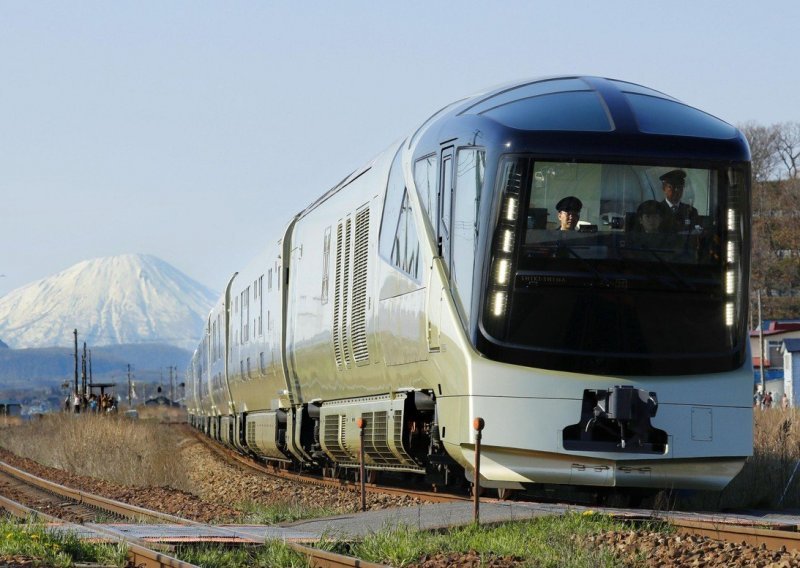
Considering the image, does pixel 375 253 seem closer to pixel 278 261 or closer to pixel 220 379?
pixel 278 261

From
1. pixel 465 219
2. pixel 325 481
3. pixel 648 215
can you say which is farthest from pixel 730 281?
pixel 325 481

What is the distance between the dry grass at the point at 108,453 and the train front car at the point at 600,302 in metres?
11.5

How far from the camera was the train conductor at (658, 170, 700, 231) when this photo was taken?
11781mm

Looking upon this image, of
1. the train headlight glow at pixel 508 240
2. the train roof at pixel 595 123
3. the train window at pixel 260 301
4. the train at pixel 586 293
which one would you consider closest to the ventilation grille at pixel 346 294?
the train at pixel 586 293

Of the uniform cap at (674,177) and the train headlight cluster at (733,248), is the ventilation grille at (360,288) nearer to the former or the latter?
the uniform cap at (674,177)

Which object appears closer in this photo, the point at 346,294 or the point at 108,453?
the point at 346,294

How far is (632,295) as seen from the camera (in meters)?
11.7

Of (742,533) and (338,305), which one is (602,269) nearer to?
(742,533)

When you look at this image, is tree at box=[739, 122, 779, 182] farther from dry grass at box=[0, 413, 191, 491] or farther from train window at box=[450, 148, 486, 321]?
train window at box=[450, 148, 486, 321]

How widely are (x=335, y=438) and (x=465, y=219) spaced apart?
566cm

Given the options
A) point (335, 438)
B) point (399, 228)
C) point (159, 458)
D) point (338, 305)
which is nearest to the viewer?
point (399, 228)

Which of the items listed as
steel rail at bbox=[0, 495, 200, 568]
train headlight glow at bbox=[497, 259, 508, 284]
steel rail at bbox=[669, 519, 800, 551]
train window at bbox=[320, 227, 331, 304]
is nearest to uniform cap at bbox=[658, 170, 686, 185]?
train headlight glow at bbox=[497, 259, 508, 284]

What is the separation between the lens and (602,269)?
11.7m

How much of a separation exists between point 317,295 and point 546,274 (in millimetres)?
6700
